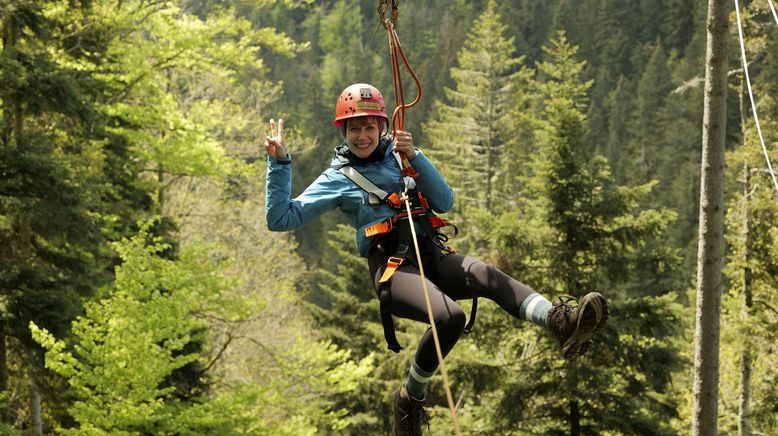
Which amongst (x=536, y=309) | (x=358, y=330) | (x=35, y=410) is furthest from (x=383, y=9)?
(x=358, y=330)

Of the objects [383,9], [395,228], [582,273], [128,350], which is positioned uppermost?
[383,9]

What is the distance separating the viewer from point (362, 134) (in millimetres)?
5051

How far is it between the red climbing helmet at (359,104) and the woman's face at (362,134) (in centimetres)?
7

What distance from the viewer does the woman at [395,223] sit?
4594 mm

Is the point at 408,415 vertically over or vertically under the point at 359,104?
under

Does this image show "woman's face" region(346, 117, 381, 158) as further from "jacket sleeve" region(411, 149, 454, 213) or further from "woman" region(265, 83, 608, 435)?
"jacket sleeve" region(411, 149, 454, 213)

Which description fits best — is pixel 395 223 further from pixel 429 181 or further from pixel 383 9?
pixel 383 9

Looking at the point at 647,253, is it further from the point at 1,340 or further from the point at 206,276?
the point at 1,340

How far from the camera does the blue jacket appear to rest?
4840 mm

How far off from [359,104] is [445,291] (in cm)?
121

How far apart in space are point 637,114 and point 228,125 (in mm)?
60534

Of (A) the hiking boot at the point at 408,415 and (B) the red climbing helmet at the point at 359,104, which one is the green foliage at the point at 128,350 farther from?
(B) the red climbing helmet at the point at 359,104

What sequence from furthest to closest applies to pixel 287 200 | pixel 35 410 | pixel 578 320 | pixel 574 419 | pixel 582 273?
pixel 582 273 < pixel 574 419 < pixel 35 410 < pixel 287 200 < pixel 578 320

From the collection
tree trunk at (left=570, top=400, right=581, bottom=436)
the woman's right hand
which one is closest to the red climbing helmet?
the woman's right hand
